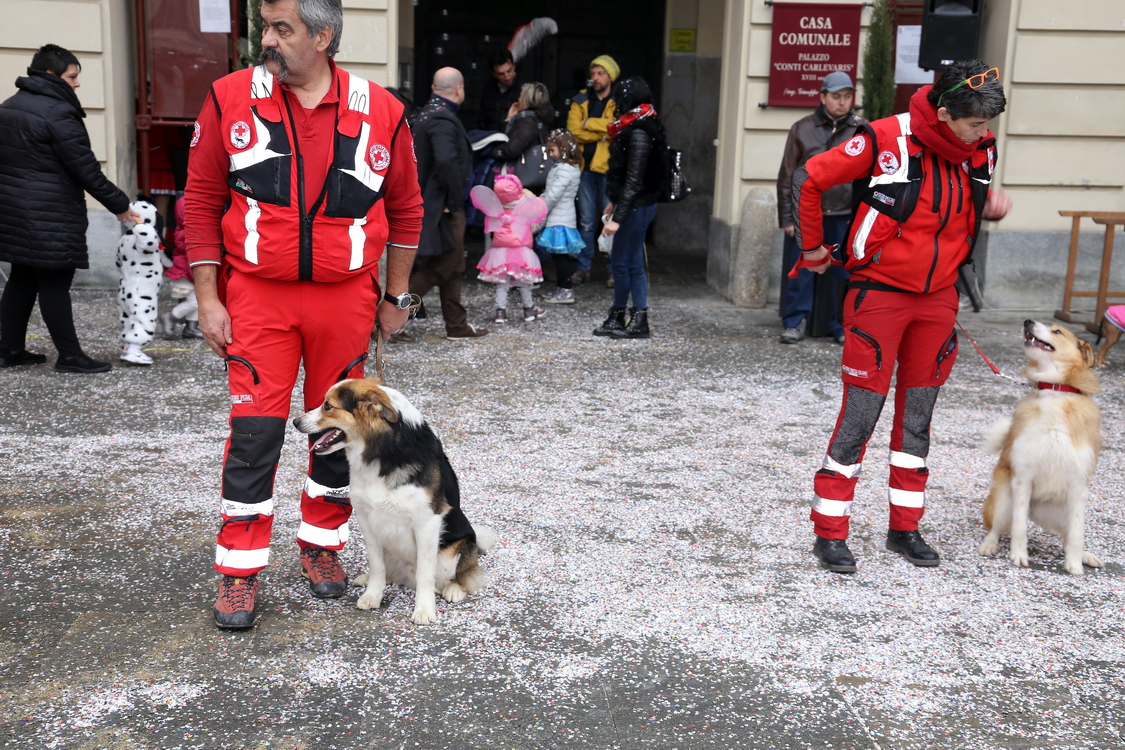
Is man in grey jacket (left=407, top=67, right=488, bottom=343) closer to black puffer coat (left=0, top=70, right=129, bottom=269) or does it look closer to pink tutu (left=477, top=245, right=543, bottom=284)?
pink tutu (left=477, top=245, right=543, bottom=284)

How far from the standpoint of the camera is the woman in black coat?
669 cm

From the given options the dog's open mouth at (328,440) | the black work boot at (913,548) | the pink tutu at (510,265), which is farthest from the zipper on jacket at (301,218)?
the pink tutu at (510,265)

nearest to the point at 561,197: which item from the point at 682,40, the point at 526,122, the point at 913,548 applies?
the point at 526,122

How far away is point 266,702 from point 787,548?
229 centimetres

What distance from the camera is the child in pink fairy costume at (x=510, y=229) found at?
8.80m

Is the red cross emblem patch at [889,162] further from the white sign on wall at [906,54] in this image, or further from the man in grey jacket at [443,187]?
the white sign on wall at [906,54]

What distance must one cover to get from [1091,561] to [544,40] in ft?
36.6

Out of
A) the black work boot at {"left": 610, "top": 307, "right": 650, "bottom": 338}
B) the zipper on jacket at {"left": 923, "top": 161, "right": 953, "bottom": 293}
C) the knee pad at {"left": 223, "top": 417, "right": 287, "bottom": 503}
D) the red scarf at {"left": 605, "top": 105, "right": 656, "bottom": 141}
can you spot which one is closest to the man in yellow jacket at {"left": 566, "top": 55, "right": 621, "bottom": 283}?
the red scarf at {"left": 605, "top": 105, "right": 656, "bottom": 141}

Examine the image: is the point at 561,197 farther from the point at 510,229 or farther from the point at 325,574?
the point at 325,574

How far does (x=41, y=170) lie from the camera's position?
676 centimetres

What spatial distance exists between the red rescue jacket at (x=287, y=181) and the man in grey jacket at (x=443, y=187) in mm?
4243

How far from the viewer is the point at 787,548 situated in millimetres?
4555

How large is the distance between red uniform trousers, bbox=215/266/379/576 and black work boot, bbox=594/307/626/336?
5.00 metres

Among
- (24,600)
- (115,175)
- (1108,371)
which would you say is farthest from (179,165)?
(1108,371)
